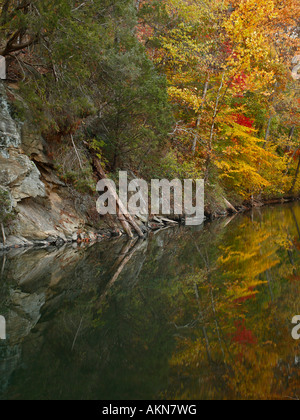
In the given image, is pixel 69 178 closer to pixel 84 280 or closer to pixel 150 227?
pixel 150 227

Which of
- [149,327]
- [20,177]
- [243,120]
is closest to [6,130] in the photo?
[20,177]

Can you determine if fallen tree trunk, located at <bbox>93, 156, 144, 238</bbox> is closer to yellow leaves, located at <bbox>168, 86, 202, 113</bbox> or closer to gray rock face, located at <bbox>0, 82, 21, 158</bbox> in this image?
gray rock face, located at <bbox>0, 82, 21, 158</bbox>

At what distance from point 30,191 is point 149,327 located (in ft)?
22.3

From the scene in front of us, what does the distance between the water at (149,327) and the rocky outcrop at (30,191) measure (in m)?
1.64

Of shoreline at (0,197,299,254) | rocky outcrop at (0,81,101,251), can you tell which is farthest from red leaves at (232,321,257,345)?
rocky outcrop at (0,81,101,251)

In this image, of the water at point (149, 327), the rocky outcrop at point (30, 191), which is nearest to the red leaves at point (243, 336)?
the water at point (149, 327)

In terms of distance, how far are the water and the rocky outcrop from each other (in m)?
1.64

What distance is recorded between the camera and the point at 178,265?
26.6ft

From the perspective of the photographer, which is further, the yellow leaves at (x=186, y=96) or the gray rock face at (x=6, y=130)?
the yellow leaves at (x=186, y=96)

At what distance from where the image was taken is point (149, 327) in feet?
14.3

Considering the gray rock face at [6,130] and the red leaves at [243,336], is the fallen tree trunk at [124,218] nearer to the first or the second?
the gray rock face at [6,130]

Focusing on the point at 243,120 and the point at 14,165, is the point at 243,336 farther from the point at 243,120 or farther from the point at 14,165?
the point at 243,120

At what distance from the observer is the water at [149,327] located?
10.1 feet

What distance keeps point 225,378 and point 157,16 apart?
55.9 feet
